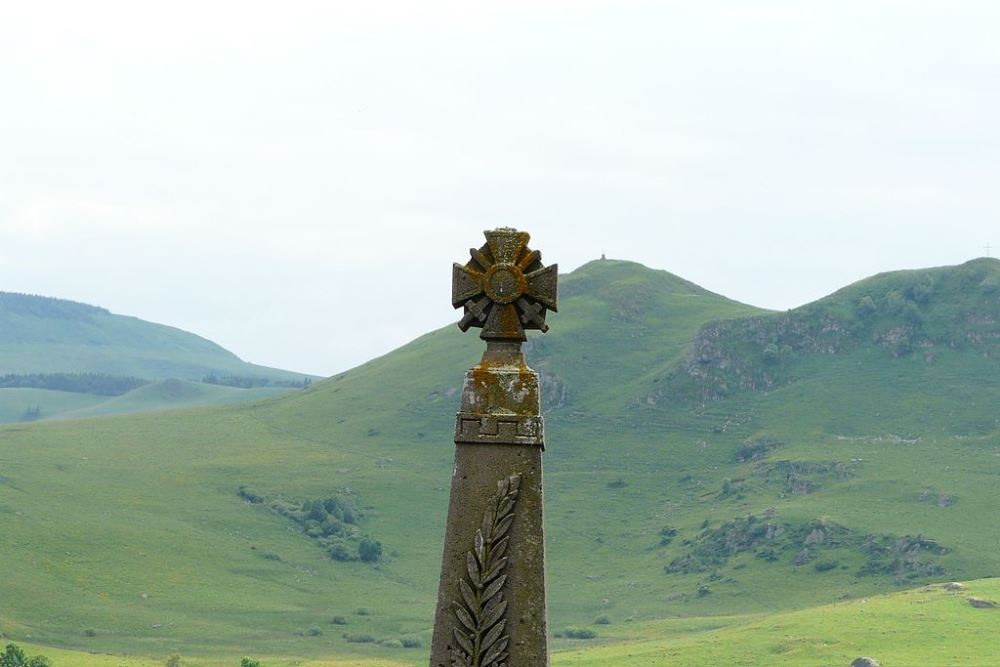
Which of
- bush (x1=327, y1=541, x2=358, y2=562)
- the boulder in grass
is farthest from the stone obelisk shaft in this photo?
bush (x1=327, y1=541, x2=358, y2=562)

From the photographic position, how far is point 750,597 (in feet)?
570

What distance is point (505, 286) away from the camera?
603 inches

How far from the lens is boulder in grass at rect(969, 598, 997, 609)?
13538 cm

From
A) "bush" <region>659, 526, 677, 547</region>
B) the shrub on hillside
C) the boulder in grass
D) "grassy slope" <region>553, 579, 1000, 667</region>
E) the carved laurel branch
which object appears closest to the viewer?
the carved laurel branch

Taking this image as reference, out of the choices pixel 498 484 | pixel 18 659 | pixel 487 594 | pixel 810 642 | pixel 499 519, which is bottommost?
pixel 18 659

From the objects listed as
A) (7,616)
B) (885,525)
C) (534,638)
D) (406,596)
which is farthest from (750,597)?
(534,638)

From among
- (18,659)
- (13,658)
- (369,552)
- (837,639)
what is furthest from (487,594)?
(369,552)

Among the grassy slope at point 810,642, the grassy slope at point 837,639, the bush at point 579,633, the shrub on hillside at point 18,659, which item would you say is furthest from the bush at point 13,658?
the bush at point 579,633

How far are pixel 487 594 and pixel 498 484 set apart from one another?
35.6 inches

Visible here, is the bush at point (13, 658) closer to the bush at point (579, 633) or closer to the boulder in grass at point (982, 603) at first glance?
the bush at point (579, 633)

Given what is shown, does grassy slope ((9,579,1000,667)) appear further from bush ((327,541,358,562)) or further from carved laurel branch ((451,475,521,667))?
carved laurel branch ((451,475,521,667))

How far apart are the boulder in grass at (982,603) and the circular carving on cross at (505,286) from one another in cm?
12638

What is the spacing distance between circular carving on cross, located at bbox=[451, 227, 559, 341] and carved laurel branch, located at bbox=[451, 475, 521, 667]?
1349mm

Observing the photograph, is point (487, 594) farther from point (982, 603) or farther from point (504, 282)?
point (982, 603)
